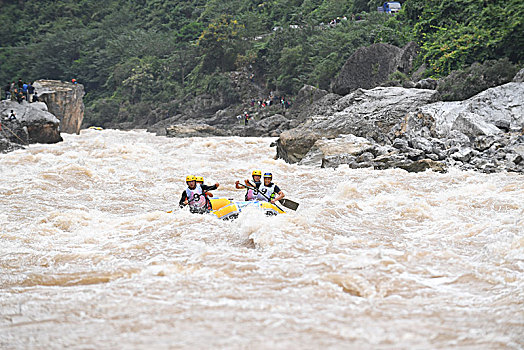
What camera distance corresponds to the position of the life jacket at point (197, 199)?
23.9 ft

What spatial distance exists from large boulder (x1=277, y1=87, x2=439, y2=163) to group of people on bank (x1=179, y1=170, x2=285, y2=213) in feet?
23.3

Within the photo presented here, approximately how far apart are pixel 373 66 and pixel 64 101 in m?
16.8

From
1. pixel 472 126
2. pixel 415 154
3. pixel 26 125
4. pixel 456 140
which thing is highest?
pixel 472 126

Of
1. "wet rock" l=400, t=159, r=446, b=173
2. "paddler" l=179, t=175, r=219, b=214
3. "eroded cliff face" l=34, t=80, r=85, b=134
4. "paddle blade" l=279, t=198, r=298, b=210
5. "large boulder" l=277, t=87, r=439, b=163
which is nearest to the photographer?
"paddler" l=179, t=175, r=219, b=214

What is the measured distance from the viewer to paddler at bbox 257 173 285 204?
25.5 ft

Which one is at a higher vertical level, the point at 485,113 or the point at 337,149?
the point at 485,113

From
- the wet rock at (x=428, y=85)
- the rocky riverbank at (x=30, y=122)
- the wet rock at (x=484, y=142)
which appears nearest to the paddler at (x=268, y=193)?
the wet rock at (x=484, y=142)

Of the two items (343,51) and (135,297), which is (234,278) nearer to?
(135,297)

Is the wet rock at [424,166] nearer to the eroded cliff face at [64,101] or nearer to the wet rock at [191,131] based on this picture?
the wet rock at [191,131]

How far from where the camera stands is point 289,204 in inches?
308

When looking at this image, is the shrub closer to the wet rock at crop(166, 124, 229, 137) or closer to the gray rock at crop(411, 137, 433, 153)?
the gray rock at crop(411, 137, 433, 153)

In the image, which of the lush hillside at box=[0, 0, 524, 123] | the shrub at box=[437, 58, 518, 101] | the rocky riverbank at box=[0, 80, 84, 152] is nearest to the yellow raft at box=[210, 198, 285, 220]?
the shrub at box=[437, 58, 518, 101]

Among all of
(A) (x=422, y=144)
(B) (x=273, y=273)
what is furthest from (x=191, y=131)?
(B) (x=273, y=273)

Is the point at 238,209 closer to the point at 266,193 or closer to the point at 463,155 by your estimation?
the point at 266,193
